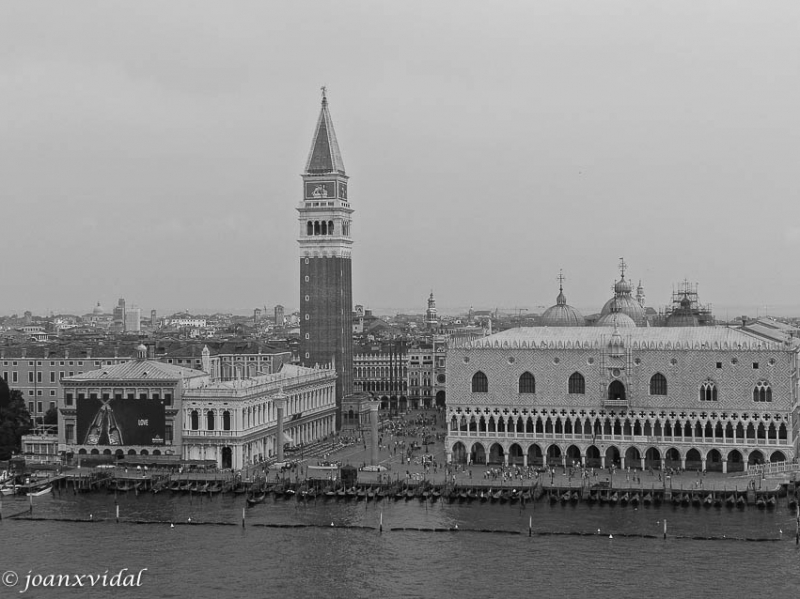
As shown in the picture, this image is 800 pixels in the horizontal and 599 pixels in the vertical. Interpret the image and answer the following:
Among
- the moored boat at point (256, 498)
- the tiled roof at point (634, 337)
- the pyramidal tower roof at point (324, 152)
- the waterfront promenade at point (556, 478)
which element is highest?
the pyramidal tower roof at point (324, 152)

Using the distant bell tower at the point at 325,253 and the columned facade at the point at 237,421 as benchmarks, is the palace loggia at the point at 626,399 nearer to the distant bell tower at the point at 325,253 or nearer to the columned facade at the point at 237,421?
the columned facade at the point at 237,421

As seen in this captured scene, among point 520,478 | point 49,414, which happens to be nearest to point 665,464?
point 520,478

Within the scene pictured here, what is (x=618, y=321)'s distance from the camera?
2766 inches

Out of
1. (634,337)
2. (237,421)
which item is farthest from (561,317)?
(237,421)

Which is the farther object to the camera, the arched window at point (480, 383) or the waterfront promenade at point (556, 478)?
the arched window at point (480, 383)

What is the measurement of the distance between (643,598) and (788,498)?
16885 mm

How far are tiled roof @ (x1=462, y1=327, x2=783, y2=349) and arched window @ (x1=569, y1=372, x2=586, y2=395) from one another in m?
1.78

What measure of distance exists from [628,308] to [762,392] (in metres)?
19.5

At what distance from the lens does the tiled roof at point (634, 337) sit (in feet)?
202

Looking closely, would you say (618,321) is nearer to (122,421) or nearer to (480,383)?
(480,383)

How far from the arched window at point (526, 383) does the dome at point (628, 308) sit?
52.0 feet

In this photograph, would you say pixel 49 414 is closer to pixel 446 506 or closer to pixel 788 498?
pixel 446 506

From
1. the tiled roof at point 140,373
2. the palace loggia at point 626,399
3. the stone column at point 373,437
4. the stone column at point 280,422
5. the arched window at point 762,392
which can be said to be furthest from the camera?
the stone column at point 280,422

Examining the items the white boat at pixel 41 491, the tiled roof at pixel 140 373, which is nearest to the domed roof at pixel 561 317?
the tiled roof at pixel 140 373
